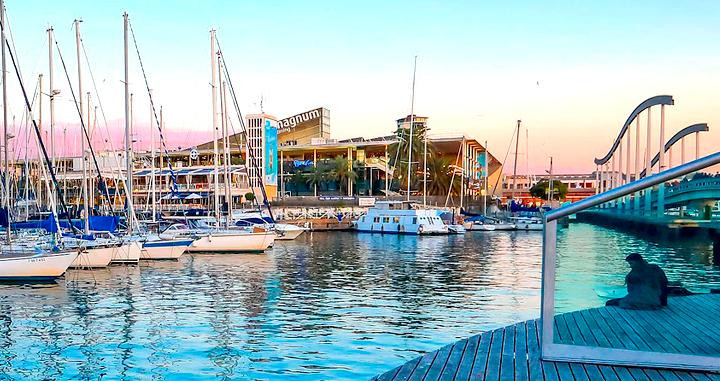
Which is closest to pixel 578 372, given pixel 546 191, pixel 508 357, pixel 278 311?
pixel 508 357

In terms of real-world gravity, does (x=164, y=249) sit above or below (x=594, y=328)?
below

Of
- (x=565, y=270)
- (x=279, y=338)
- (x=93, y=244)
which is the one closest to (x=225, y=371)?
(x=279, y=338)

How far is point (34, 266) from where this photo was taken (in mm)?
25172

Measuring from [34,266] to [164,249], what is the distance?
32.3 ft

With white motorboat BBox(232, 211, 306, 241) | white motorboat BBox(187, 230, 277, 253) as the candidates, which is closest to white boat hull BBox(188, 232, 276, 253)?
white motorboat BBox(187, 230, 277, 253)

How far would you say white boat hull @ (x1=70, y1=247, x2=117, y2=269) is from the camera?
29344mm

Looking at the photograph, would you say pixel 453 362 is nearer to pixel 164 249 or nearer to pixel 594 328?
pixel 594 328

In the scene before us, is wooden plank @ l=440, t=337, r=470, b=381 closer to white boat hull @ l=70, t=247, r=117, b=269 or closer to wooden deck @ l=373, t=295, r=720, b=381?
wooden deck @ l=373, t=295, r=720, b=381

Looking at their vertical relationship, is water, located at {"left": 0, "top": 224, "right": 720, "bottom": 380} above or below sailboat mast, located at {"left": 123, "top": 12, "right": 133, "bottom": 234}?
below

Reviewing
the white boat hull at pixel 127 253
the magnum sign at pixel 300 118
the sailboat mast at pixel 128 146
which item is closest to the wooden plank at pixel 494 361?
the white boat hull at pixel 127 253

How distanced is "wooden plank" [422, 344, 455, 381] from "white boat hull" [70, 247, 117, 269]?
25.1m

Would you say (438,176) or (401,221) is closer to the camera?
(401,221)

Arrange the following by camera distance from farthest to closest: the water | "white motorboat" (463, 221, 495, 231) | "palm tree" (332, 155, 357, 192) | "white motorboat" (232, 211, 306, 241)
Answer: "palm tree" (332, 155, 357, 192) < "white motorboat" (463, 221, 495, 231) < "white motorboat" (232, 211, 306, 241) < the water

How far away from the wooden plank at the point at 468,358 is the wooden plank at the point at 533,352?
0.60m
